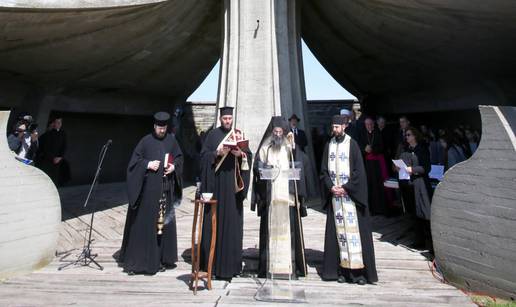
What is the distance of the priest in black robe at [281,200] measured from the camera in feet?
10.9

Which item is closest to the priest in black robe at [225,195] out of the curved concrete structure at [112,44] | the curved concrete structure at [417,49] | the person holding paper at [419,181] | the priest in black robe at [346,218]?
the priest in black robe at [346,218]

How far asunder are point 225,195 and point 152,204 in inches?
36.1

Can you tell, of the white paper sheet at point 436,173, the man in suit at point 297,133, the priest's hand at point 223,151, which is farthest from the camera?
the man in suit at point 297,133

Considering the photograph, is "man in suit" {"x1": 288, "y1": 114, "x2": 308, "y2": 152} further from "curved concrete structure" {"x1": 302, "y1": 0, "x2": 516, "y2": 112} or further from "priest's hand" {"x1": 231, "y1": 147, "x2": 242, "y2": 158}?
"curved concrete structure" {"x1": 302, "y1": 0, "x2": 516, "y2": 112}

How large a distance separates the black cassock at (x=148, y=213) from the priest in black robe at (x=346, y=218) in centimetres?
186

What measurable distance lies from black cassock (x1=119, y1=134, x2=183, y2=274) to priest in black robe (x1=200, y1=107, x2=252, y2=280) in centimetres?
55

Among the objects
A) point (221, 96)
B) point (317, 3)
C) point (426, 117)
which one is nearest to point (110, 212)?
point (221, 96)

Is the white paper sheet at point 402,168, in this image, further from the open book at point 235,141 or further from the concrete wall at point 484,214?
the open book at point 235,141

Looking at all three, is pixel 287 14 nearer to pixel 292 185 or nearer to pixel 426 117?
pixel 292 185

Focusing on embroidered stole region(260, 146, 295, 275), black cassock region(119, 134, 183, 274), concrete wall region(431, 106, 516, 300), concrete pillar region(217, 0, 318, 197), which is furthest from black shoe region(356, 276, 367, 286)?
concrete pillar region(217, 0, 318, 197)

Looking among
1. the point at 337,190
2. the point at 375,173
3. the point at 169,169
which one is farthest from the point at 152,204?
the point at 375,173

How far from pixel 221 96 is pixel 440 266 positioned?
600 centimetres

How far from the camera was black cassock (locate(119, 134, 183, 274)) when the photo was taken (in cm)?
363

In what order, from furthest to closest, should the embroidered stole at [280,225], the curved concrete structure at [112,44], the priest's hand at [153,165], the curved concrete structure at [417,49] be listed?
the curved concrete structure at [417,49]
the curved concrete structure at [112,44]
the priest's hand at [153,165]
the embroidered stole at [280,225]
